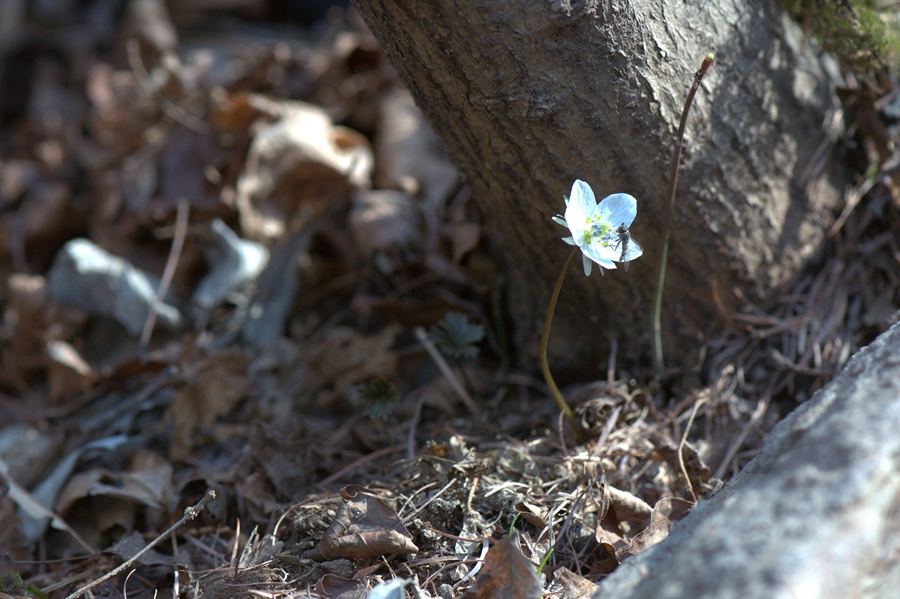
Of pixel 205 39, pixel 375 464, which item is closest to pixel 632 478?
pixel 375 464

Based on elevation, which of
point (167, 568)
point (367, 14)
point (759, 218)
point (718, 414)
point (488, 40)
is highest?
point (367, 14)

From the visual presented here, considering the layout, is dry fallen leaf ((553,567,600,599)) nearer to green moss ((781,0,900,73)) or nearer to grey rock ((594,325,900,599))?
grey rock ((594,325,900,599))

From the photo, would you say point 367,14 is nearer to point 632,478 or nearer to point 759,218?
point 759,218

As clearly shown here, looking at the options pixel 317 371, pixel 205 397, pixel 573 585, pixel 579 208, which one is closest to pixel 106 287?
pixel 205 397

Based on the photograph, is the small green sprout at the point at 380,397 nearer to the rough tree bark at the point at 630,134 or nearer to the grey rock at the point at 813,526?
the rough tree bark at the point at 630,134

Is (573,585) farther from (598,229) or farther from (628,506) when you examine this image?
(598,229)

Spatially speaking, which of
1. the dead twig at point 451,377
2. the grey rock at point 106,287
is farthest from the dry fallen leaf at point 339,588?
the grey rock at point 106,287
